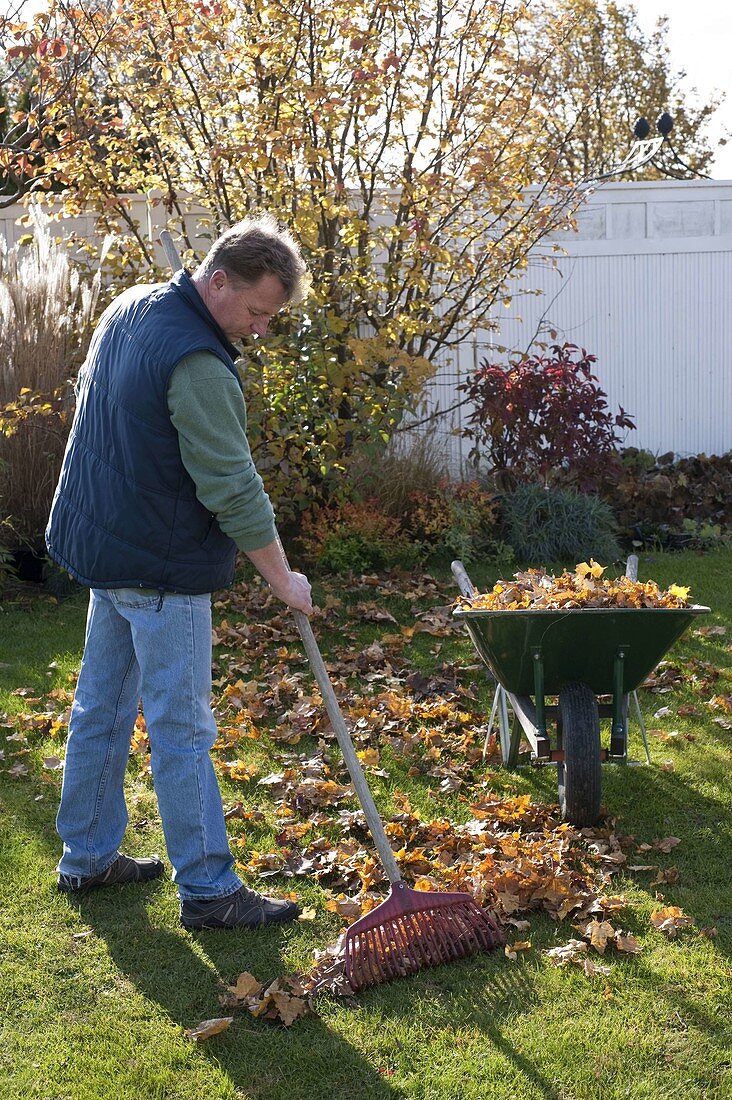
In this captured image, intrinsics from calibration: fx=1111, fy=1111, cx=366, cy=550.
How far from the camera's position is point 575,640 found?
3814mm

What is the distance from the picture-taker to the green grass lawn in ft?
8.79

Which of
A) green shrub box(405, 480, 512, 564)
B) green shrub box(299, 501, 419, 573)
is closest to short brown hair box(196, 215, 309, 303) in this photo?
green shrub box(299, 501, 419, 573)

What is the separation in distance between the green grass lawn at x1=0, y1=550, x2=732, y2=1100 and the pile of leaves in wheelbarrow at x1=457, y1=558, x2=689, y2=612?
2.47ft

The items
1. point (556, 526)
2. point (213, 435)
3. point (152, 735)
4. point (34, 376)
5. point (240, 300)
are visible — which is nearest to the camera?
point (213, 435)

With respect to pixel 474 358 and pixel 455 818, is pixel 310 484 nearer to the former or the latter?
pixel 474 358

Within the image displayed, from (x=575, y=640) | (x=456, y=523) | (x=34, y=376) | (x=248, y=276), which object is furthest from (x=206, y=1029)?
(x=34, y=376)

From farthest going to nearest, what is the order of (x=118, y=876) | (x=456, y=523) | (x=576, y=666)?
(x=456, y=523)
(x=576, y=666)
(x=118, y=876)

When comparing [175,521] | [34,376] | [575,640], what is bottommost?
[575,640]

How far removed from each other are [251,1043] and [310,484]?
225 inches

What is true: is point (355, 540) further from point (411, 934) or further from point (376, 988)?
point (376, 988)

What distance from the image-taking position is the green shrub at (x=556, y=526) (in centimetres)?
820

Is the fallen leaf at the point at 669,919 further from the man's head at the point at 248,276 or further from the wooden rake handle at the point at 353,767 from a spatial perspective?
the man's head at the point at 248,276

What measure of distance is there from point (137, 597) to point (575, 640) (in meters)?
1.52

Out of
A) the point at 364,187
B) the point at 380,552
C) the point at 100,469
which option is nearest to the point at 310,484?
the point at 380,552
